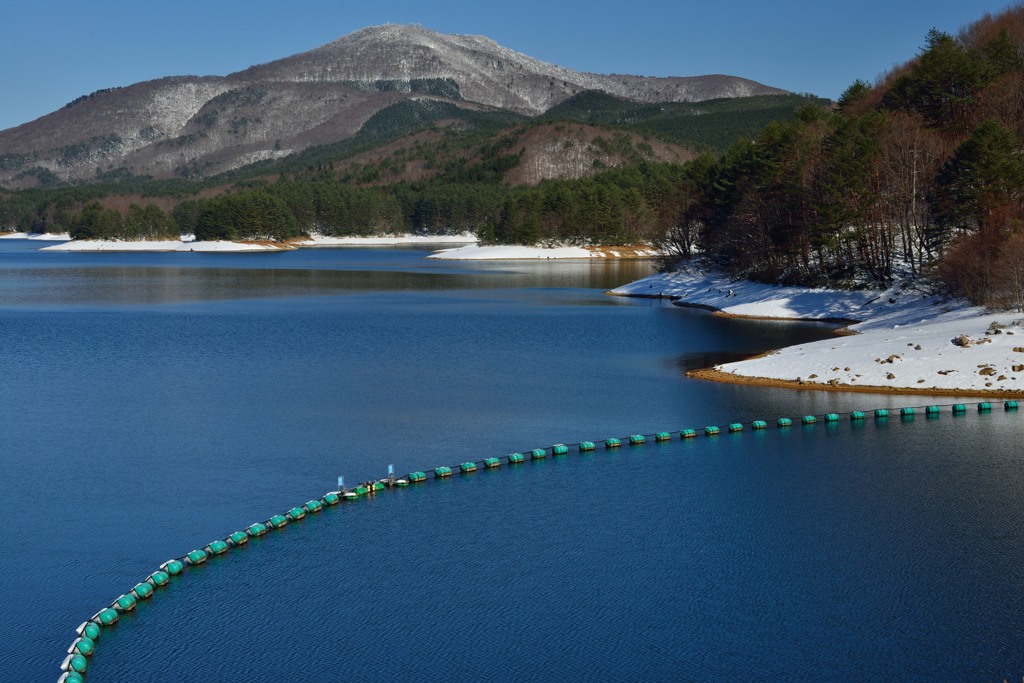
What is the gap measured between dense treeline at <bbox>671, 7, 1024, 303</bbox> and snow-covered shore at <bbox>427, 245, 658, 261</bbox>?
71.0 m

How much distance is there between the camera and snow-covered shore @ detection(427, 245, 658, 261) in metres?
172

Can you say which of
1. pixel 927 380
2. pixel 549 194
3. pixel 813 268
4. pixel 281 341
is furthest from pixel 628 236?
pixel 927 380

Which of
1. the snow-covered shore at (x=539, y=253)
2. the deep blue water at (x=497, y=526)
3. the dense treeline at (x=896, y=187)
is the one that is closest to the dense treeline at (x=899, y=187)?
the dense treeline at (x=896, y=187)

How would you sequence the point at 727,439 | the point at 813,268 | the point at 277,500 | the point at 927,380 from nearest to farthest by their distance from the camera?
the point at 277,500
the point at 727,439
the point at 927,380
the point at 813,268

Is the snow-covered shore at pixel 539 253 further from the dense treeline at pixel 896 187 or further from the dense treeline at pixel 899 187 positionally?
the dense treeline at pixel 899 187

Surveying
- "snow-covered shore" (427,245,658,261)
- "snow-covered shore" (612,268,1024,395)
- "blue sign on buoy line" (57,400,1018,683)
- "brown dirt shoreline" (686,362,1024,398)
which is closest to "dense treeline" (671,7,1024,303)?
"snow-covered shore" (612,268,1024,395)

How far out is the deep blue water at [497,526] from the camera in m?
19.7

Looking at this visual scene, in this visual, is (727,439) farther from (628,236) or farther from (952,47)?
(628,236)

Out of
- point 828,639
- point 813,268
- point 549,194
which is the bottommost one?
point 828,639

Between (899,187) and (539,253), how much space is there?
103 metres

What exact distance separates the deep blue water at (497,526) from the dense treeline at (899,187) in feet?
64.9

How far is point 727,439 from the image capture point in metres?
37.1

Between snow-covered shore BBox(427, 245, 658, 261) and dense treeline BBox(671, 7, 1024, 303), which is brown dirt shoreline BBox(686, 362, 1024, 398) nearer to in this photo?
dense treeline BBox(671, 7, 1024, 303)

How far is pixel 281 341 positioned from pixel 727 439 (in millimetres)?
33262
